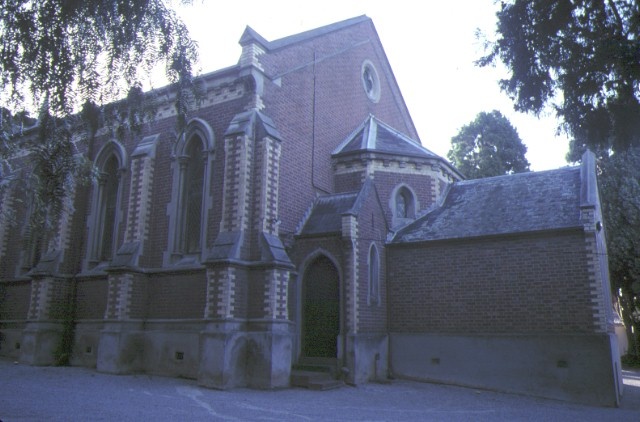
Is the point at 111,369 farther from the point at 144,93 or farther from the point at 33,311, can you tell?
the point at 144,93

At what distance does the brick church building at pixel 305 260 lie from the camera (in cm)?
1405

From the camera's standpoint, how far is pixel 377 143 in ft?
64.9

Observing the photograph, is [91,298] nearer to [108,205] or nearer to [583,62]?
[108,205]

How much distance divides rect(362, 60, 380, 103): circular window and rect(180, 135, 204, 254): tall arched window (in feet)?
29.2

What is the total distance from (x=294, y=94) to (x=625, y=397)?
533 inches

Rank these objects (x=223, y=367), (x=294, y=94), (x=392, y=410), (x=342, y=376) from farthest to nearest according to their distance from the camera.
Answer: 1. (x=294, y=94)
2. (x=342, y=376)
3. (x=223, y=367)
4. (x=392, y=410)

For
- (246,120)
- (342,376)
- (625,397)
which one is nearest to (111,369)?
(342,376)

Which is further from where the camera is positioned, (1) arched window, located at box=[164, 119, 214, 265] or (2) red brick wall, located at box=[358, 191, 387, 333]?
(1) arched window, located at box=[164, 119, 214, 265]

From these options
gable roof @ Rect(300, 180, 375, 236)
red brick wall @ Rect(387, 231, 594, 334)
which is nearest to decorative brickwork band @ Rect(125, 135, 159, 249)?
gable roof @ Rect(300, 180, 375, 236)

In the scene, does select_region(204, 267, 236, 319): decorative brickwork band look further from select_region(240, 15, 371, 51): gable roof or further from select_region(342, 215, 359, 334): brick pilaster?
select_region(240, 15, 371, 51): gable roof

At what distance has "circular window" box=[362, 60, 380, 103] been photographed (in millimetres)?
22922

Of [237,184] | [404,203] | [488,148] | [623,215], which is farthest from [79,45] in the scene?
[488,148]

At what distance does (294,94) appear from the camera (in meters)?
17.6

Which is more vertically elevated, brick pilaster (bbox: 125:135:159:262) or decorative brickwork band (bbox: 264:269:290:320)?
brick pilaster (bbox: 125:135:159:262)
